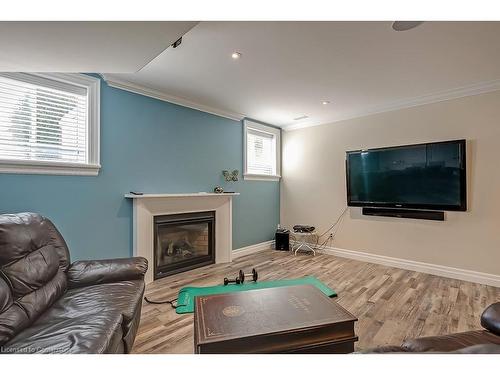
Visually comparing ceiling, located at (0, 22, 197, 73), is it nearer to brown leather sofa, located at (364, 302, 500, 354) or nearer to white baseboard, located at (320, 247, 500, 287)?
brown leather sofa, located at (364, 302, 500, 354)

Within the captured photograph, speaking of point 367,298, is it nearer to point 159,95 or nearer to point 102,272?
point 102,272

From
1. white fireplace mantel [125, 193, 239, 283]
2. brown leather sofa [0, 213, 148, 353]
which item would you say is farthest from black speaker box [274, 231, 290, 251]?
brown leather sofa [0, 213, 148, 353]

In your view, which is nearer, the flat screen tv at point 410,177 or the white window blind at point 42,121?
the white window blind at point 42,121

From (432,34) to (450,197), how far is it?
6.92 feet

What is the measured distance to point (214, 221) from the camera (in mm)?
3791

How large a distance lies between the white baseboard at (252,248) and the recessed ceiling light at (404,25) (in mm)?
3574

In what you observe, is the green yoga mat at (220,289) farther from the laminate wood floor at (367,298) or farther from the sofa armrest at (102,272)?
the sofa armrest at (102,272)

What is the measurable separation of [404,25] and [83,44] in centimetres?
227

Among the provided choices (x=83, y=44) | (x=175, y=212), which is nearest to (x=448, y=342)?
(x=83, y=44)

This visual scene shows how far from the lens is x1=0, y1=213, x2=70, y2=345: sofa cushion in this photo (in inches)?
51.4

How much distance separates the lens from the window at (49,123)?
2172 mm

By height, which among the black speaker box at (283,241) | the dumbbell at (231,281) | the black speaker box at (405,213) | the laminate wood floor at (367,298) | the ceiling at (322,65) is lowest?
the laminate wood floor at (367,298)

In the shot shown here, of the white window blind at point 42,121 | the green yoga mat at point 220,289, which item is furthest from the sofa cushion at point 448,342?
the white window blind at point 42,121

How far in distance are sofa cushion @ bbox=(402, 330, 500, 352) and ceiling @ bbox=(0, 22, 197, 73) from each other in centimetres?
207
